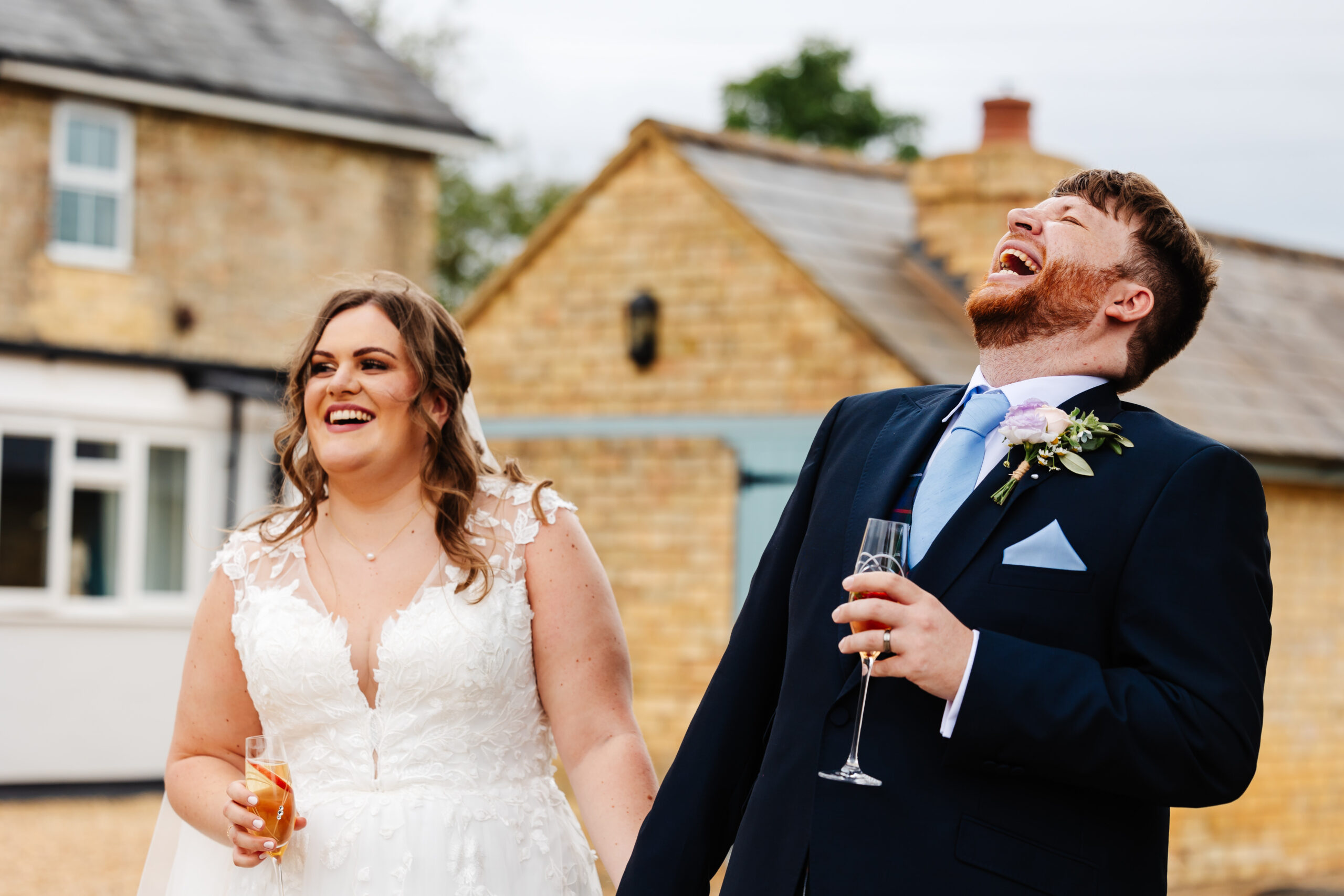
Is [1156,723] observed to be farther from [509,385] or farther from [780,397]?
[509,385]

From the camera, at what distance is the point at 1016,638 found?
7.68ft

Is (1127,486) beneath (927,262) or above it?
beneath

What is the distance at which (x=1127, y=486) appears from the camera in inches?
95.7

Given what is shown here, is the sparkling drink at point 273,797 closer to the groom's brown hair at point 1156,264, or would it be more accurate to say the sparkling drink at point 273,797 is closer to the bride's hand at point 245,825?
the bride's hand at point 245,825

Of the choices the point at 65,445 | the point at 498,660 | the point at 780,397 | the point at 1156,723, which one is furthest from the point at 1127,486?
the point at 65,445

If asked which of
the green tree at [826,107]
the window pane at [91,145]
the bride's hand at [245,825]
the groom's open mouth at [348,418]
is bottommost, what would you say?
the bride's hand at [245,825]

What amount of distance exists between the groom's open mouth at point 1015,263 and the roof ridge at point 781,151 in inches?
358

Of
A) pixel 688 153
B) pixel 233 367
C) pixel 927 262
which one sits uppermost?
pixel 688 153

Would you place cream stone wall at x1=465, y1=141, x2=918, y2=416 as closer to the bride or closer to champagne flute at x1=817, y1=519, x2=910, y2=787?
the bride

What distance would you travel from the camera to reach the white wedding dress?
3.38 metres

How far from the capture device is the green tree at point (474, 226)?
36.4 metres

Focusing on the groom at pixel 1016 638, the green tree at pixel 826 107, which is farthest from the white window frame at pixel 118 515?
the green tree at pixel 826 107

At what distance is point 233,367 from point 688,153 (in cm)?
577

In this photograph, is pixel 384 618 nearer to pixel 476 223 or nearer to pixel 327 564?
pixel 327 564
